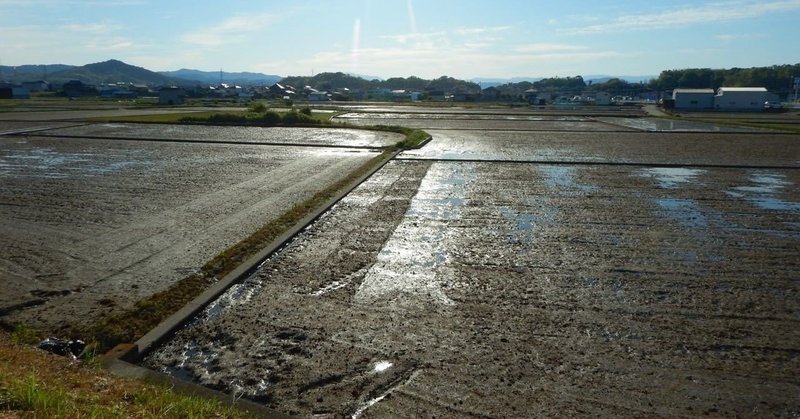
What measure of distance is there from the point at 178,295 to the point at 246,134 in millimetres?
23136

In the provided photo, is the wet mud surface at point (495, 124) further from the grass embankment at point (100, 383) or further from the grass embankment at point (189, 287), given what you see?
the grass embankment at point (100, 383)

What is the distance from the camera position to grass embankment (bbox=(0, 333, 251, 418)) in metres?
3.54

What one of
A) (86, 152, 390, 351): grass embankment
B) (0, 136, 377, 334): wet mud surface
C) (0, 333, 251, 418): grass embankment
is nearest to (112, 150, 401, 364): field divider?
(86, 152, 390, 351): grass embankment

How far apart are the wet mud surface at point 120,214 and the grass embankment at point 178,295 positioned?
230 millimetres

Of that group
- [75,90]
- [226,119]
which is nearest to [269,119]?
[226,119]

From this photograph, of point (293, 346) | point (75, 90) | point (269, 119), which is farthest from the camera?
point (75, 90)

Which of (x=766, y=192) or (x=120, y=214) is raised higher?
(x=766, y=192)

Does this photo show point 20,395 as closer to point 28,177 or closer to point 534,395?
point 534,395

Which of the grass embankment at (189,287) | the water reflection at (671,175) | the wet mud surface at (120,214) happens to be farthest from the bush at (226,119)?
the water reflection at (671,175)

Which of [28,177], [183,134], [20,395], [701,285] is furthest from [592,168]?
[183,134]

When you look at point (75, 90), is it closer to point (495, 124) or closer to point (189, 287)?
point (495, 124)

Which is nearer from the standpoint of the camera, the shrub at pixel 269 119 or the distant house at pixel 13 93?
the shrub at pixel 269 119

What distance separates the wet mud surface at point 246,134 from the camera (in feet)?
85.5

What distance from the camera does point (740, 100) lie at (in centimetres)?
6406
